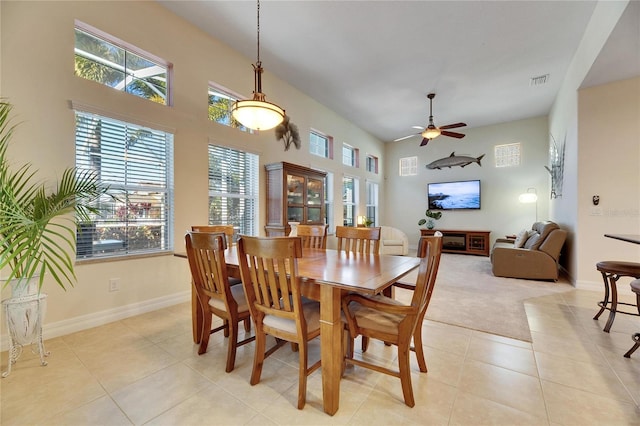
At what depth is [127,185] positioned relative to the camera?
9.50 ft

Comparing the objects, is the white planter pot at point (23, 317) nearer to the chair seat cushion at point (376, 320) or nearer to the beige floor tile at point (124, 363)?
the beige floor tile at point (124, 363)

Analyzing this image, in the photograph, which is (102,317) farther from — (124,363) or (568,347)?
(568,347)

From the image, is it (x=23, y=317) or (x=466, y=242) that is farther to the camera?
(x=466, y=242)

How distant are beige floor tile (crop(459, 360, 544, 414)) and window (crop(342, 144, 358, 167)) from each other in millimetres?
5363

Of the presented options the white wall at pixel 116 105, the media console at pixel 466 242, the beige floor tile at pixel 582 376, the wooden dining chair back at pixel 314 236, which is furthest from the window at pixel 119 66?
the media console at pixel 466 242

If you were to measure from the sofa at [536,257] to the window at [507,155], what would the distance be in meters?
3.05

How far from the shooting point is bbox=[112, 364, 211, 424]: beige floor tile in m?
1.51

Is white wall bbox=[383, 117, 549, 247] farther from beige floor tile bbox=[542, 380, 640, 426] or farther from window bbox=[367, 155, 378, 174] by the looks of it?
beige floor tile bbox=[542, 380, 640, 426]

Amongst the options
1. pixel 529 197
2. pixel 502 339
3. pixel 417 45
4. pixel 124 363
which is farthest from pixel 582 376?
pixel 529 197

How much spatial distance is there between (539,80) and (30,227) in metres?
6.75

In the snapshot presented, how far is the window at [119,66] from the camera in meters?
2.64

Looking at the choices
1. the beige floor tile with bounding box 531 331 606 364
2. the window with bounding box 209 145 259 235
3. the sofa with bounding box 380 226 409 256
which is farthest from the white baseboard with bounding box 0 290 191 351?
the sofa with bounding box 380 226 409 256

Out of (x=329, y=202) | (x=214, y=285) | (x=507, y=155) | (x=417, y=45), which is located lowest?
(x=214, y=285)

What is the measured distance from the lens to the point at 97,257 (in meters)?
2.67
